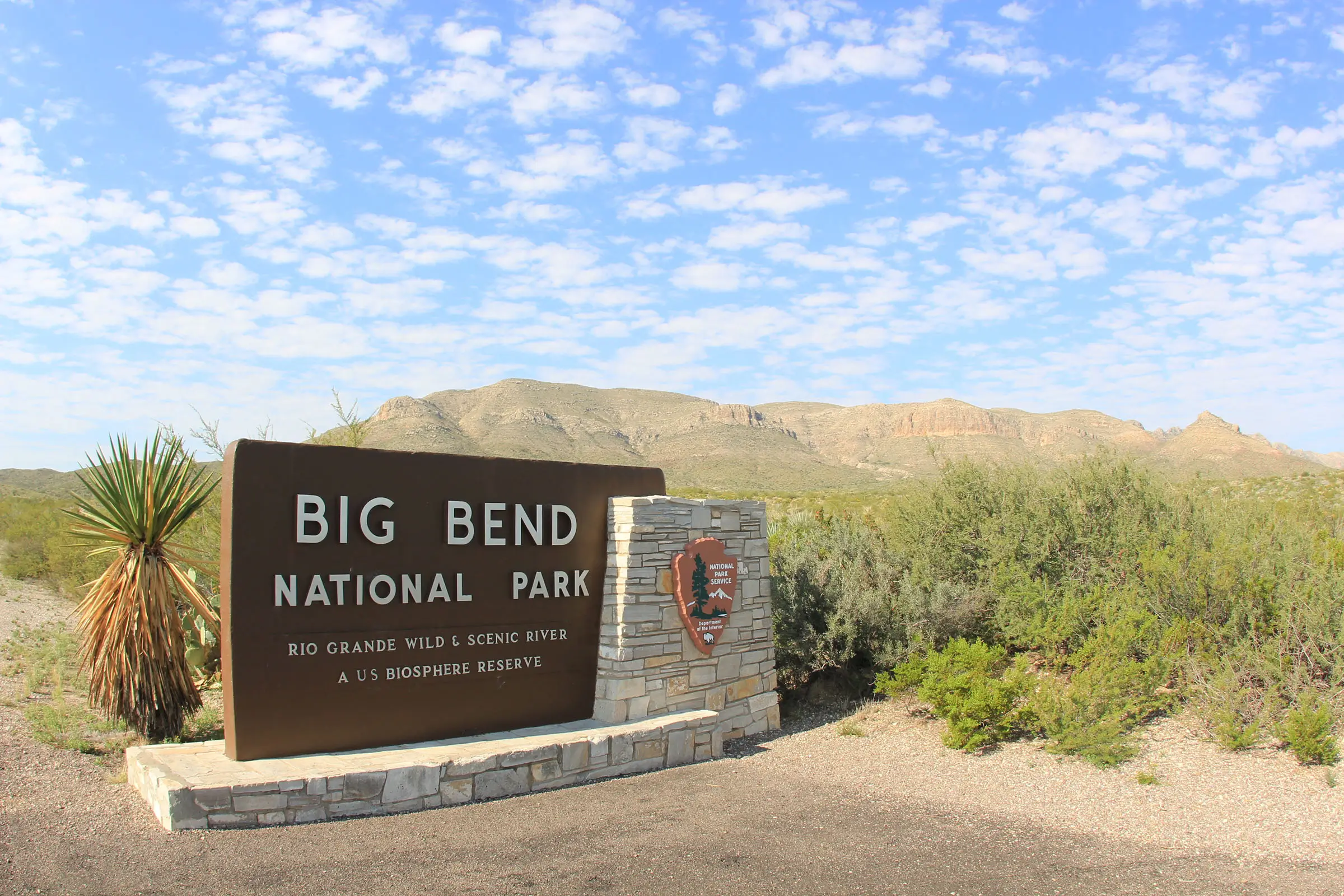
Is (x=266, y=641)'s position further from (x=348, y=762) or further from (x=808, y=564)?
(x=808, y=564)

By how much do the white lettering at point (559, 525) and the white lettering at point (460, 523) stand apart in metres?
0.94

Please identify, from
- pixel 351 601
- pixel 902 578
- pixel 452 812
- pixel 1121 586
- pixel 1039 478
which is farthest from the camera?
pixel 1039 478

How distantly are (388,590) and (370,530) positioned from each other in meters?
0.58

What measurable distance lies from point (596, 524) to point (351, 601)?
281cm

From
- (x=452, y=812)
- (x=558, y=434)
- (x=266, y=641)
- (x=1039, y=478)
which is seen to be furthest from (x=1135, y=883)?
(x=558, y=434)

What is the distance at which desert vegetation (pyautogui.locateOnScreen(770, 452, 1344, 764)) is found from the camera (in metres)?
8.54

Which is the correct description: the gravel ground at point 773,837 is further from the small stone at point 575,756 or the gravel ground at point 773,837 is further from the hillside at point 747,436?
the hillside at point 747,436

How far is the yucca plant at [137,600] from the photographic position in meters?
8.13

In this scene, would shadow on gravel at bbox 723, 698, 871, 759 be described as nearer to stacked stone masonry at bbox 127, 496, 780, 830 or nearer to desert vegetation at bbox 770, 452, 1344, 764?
stacked stone masonry at bbox 127, 496, 780, 830

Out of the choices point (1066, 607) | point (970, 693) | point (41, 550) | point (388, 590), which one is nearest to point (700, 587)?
point (970, 693)

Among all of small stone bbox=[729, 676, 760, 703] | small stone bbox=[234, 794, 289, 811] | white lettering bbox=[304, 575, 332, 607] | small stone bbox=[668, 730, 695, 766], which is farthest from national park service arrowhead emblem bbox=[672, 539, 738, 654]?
small stone bbox=[234, 794, 289, 811]

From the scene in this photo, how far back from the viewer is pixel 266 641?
729cm

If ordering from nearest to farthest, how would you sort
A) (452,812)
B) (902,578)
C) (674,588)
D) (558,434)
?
(452,812), (674,588), (902,578), (558,434)

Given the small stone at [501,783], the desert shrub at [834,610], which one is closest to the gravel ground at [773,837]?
the small stone at [501,783]
